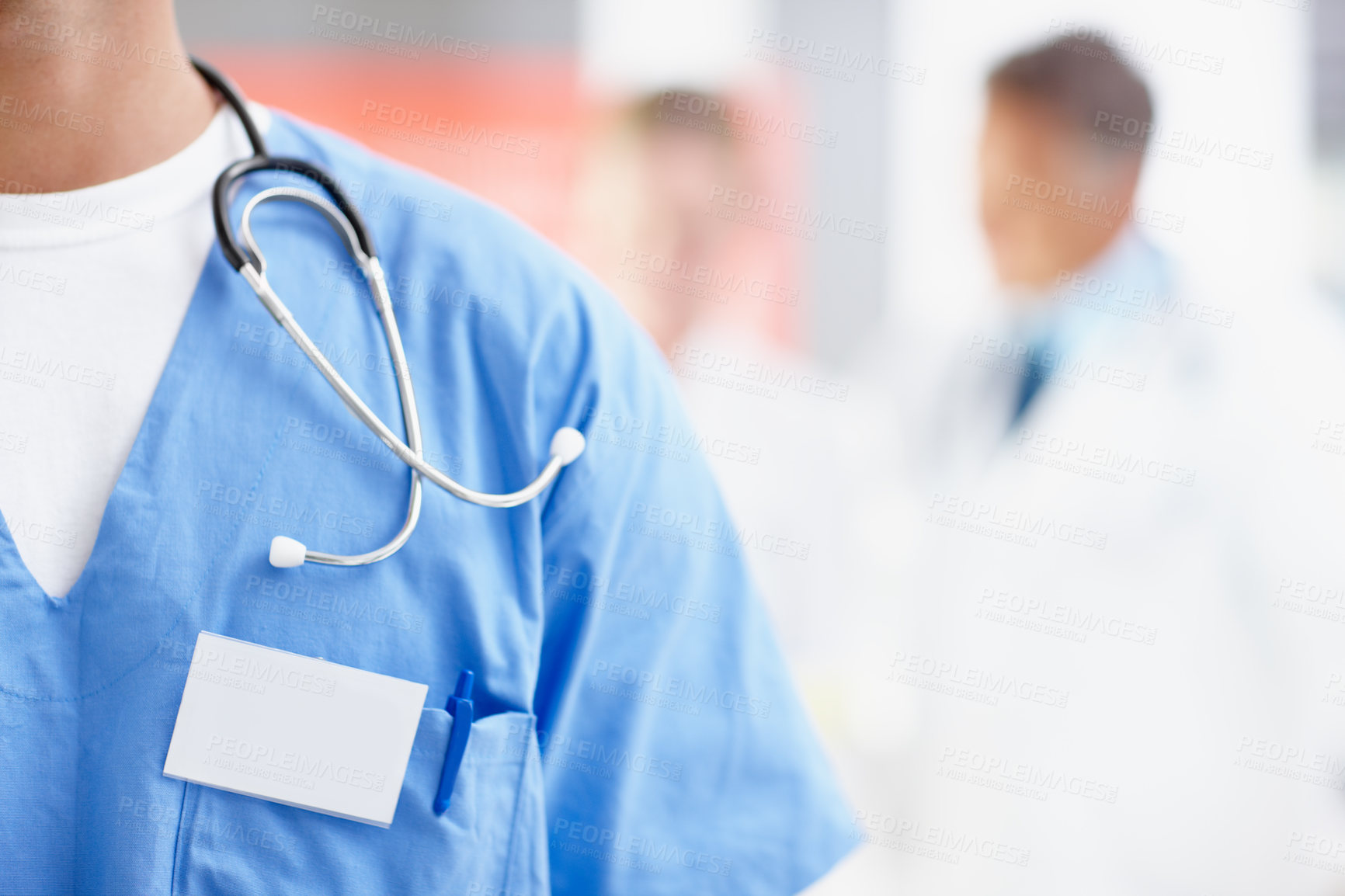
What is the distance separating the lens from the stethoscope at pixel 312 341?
0.57 m

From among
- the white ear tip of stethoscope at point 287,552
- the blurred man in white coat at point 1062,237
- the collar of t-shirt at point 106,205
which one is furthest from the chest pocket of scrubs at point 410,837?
the blurred man in white coat at point 1062,237

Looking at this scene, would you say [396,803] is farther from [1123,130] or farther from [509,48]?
[509,48]

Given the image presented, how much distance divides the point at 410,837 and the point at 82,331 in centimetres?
38

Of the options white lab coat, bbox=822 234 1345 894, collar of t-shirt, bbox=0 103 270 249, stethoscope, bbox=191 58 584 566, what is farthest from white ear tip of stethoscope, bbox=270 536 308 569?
white lab coat, bbox=822 234 1345 894

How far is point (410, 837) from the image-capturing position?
0.57m

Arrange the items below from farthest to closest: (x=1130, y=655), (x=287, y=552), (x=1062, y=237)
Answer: (x=1062, y=237) < (x=1130, y=655) < (x=287, y=552)

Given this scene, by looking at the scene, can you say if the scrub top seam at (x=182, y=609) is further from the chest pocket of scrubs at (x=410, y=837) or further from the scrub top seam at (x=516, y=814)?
the scrub top seam at (x=516, y=814)

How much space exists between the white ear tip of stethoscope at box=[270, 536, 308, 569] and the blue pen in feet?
0.41

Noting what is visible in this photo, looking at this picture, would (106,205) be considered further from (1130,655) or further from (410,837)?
(1130,655)

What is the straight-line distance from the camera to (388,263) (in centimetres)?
67

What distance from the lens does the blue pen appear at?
0.57 meters

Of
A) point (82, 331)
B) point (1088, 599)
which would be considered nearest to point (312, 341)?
point (82, 331)

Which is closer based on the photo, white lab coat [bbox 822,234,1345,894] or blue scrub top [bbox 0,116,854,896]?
blue scrub top [bbox 0,116,854,896]

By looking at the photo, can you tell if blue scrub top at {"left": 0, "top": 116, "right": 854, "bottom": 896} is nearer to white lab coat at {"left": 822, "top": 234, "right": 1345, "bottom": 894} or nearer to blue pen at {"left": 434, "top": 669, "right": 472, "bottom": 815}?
blue pen at {"left": 434, "top": 669, "right": 472, "bottom": 815}
